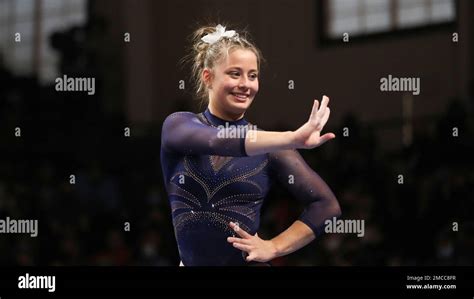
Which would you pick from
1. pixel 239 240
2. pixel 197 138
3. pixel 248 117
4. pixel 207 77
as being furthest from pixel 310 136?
pixel 248 117

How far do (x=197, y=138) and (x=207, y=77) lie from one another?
453 mm

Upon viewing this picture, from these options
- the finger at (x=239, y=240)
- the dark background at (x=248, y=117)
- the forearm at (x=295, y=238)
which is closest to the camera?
the finger at (x=239, y=240)

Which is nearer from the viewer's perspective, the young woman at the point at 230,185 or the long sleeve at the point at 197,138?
the long sleeve at the point at 197,138

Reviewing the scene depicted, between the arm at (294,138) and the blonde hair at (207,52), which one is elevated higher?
the blonde hair at (207,52)

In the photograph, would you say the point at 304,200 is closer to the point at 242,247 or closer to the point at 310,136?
the point at 242,247

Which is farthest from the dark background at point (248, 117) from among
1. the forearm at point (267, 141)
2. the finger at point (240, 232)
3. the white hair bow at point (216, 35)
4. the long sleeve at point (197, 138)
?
the forearm at point (267, 141)

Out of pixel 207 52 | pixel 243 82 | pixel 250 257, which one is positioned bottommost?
pixel 250 257

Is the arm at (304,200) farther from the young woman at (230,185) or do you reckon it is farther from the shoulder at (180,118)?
the shoulder at (180,118)

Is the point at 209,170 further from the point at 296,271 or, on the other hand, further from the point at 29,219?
the point at 29,219

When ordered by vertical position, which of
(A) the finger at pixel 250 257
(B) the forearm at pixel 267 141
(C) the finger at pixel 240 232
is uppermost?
(B) the forearm at pixel 267 141

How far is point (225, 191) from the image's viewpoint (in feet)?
12.8

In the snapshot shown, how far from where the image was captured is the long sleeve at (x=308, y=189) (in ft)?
12.7

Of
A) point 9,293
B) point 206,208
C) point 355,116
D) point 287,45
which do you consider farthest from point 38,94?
point 206,208

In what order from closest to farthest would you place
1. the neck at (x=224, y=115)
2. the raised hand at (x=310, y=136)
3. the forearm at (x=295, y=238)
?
the raised hand at (x=310, y=136) → the forearm at (x=295, y=238) → the neck at (x=224, y=115)
